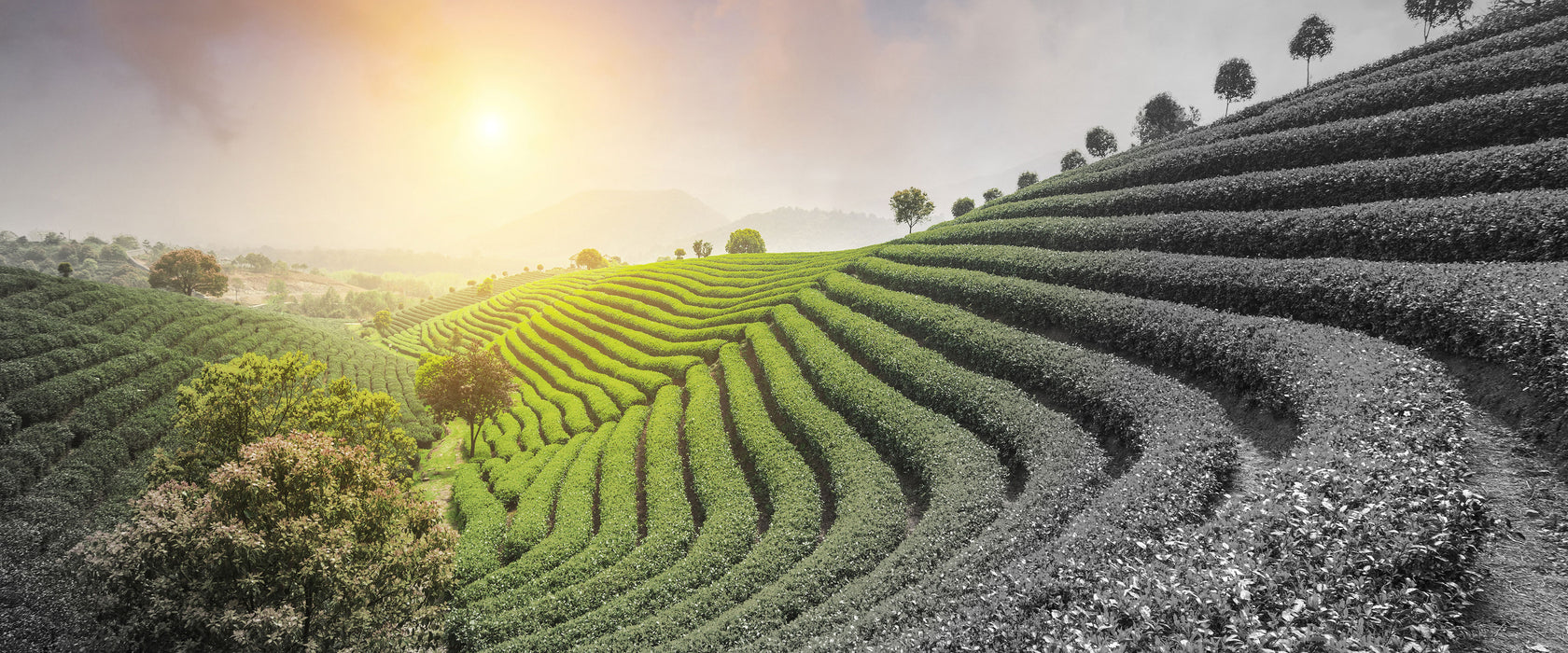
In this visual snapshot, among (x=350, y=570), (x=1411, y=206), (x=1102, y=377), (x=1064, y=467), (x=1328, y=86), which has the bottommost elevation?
(x=350, y=570)

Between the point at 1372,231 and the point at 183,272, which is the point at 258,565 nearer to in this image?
the point at 1372,231

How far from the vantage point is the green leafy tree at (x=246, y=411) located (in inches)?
679

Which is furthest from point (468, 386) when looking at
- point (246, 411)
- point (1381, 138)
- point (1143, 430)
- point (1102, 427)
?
point (1381, 138)

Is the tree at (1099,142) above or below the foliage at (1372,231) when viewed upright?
above

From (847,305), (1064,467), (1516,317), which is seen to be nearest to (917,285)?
(847,305)

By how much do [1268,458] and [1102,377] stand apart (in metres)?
4.40

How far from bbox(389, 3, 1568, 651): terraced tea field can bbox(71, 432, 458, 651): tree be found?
9.53ft

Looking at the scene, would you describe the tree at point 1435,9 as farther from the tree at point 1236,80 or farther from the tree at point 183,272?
the tree at point 183,272

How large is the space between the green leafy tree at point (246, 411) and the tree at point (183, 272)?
77.5 meters

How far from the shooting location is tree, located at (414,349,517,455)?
32.1 m

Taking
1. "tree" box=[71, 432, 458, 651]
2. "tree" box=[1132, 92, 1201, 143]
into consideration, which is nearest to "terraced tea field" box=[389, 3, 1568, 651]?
"tree" box=[71, 432, 458, 651]

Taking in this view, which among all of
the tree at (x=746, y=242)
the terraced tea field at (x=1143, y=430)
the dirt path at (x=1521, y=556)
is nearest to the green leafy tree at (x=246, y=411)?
the terraced tea field at (x=1143, y=430)

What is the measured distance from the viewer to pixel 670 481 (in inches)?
749

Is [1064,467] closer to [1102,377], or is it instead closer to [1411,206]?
[1102,377]
